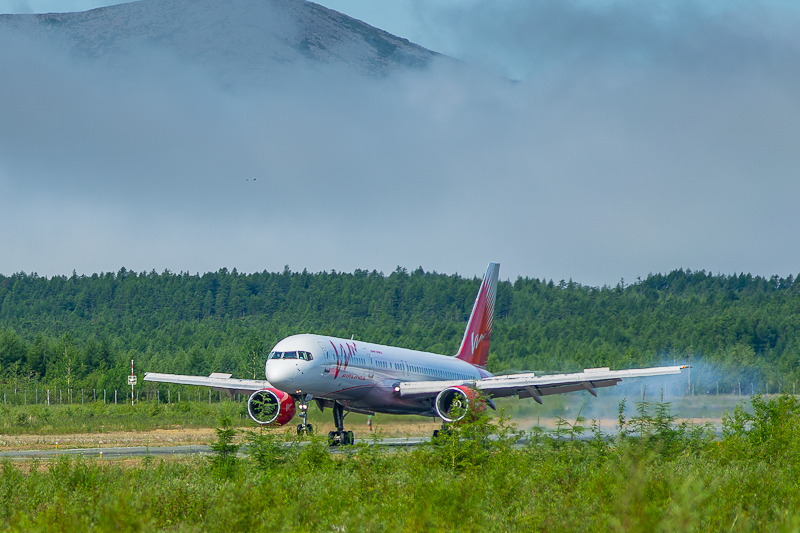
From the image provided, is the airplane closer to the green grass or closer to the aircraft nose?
the aircraft nose

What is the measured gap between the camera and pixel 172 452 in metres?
29.2

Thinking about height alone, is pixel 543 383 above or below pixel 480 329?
below

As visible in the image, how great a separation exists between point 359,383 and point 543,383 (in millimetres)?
6881

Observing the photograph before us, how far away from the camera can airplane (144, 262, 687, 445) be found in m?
31.0

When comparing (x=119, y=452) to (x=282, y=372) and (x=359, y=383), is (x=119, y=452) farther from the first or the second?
(x=359, y=383)

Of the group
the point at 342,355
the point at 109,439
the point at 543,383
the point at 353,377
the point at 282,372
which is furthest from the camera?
the point at 109,439

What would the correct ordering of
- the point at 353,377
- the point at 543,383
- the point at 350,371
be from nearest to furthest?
1. the point at 350,371
2. the point at 353,377
3. the point at 543,383

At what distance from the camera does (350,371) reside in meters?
32.9

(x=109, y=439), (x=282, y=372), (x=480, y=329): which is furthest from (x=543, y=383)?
(x=109, y=439)

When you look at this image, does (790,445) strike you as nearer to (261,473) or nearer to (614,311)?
(261,473)

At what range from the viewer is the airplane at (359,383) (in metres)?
31.0

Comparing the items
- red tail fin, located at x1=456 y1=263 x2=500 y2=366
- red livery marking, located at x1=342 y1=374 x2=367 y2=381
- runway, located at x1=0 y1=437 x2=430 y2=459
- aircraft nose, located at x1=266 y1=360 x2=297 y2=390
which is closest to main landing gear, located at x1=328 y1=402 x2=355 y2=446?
red livery marking, located at x1=342 y1=374 x2=367 y2=381

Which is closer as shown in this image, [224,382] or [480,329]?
[224,382]

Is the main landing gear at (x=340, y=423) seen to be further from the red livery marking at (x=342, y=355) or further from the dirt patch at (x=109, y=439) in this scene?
the dirt patch at (x=109, y=439)
